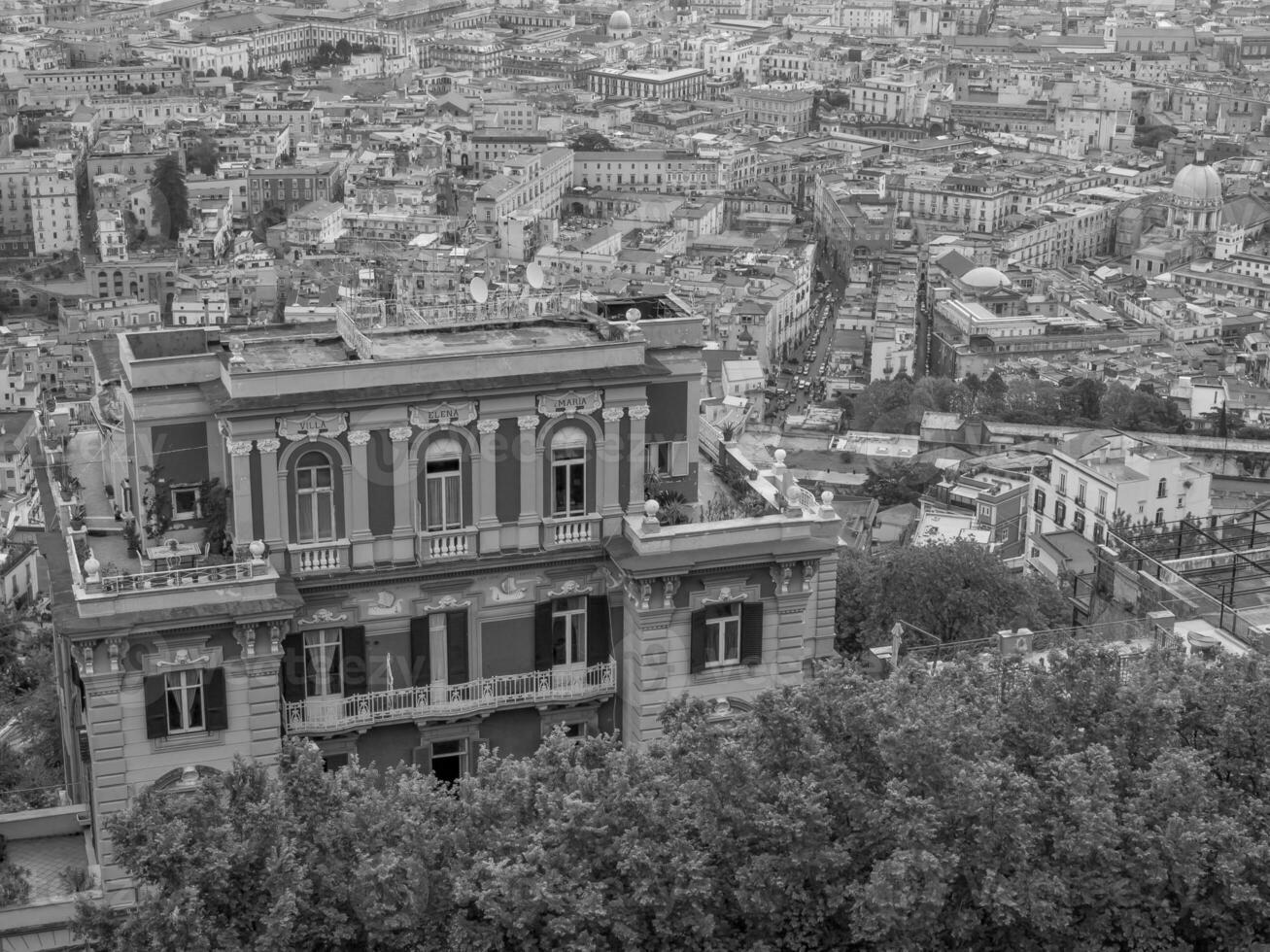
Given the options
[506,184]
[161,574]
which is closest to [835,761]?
[161,574]

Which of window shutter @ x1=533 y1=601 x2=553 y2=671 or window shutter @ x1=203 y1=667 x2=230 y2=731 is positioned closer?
window shutter @ x1=203 y1=667 x2=230 y2=731

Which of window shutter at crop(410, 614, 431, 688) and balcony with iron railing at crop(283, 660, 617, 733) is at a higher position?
window shutter at crop(410, 614, 431, 688)

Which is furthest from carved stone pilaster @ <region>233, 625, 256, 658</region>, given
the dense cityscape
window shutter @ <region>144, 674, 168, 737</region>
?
window shutter @ <region>144, 674, 168, 737</region>

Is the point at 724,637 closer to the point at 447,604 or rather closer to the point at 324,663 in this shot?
the point at 447,604

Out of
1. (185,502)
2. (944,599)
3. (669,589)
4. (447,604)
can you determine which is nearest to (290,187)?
(944,599)

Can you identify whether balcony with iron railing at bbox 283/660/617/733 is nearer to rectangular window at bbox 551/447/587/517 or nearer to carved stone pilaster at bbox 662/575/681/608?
carved stone pilaster at bbox 662/575/681/608

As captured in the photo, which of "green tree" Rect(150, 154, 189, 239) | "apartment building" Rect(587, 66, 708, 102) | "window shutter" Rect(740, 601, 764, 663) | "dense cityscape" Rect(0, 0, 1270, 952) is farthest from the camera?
"apartment building" Rect(587, 66, 708, 102)
